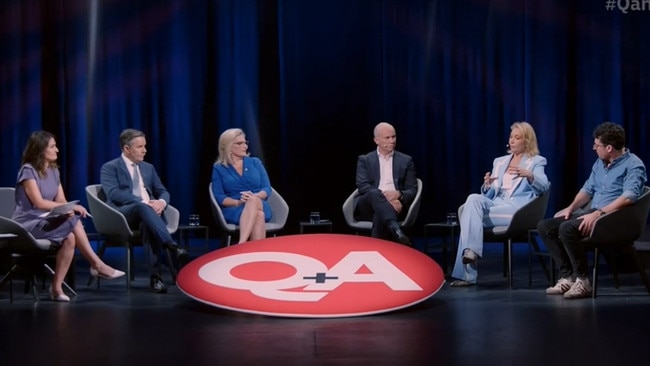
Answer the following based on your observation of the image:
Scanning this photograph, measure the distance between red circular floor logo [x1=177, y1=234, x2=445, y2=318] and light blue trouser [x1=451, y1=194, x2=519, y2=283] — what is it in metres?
1.03

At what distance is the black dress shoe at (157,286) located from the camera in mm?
6250

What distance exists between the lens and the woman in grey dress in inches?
237

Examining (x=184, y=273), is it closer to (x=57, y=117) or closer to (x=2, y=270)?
(x=2, y=270)

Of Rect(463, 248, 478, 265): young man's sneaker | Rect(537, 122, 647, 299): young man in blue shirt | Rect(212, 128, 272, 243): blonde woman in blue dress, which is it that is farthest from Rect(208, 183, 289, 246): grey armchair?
Rect(537, 122, 647, 299): young man in blue shirt

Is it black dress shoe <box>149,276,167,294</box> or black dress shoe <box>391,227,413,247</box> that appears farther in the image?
black dress shoe <box>391,227,413,247</box>

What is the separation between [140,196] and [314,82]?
2702 millimetres

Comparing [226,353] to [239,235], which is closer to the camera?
[226,353]

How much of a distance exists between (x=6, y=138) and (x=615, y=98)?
6.09 metres

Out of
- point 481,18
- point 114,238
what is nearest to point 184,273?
point 114,238

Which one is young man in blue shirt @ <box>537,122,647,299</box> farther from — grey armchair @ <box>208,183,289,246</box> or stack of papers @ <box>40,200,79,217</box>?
stack of papers @ <box>40,200,79,217</box>

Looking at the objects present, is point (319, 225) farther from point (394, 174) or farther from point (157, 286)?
point (157, 286)

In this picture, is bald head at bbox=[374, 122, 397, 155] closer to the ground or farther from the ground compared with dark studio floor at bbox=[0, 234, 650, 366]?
farther from the ground

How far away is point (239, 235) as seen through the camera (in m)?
7.07

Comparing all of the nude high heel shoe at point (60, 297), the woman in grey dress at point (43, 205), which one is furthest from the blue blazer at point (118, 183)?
the nude high heel shoe at point (60, 297)
